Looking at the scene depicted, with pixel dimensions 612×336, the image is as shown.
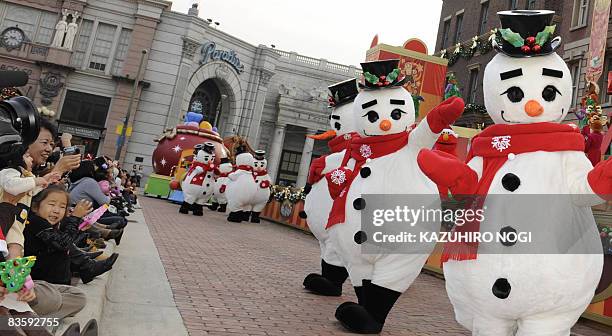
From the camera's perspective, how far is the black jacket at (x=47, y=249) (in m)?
3.18

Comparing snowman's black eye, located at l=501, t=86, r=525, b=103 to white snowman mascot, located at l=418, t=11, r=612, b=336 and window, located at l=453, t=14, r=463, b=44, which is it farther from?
window, located at l=453, t=14, r=463, b=44

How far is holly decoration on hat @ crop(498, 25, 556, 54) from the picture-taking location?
3.03 m

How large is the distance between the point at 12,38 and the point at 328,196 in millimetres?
26443

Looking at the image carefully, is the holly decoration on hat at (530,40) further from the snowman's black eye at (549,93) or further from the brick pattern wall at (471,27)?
the brick pattern wall at (471,27)

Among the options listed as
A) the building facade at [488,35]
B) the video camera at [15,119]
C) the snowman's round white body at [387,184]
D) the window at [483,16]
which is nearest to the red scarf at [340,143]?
the snowman's round white body at [387,184]

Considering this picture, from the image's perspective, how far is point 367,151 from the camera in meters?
4.57

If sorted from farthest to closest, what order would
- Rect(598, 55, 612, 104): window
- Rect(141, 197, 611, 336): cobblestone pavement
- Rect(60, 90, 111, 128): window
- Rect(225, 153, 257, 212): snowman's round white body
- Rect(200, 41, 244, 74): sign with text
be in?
1. Rect(200, 41, 244, 74): sign with text
2. Rect(60, 90, 111, 128): window
3. Rect(598, 55, 612, 104): window
4. Rect(225, 153, 257, 212): snowman's round white body
5. Rect(141, 197, 611, 336): cobblestone pavement

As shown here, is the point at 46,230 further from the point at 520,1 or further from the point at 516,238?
the point at 520,1

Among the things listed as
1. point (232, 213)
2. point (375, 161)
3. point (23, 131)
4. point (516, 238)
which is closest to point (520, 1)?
point (232, 213)

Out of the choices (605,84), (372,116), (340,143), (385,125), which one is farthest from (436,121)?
(605,84)

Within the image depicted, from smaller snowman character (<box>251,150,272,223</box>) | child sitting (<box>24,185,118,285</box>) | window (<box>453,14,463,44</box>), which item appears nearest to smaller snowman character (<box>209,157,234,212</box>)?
smaller snowman character (<box>251,150,272,223</box>)

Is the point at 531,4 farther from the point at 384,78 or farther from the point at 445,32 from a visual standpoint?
the point at 384,78

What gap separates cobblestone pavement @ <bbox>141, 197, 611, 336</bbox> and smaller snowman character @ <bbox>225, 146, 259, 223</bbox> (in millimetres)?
4266

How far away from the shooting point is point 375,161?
4.43m
